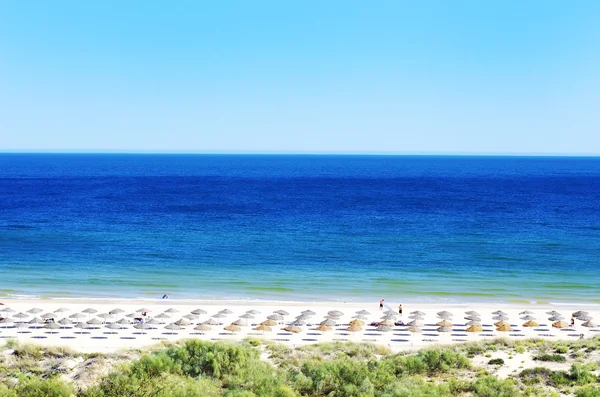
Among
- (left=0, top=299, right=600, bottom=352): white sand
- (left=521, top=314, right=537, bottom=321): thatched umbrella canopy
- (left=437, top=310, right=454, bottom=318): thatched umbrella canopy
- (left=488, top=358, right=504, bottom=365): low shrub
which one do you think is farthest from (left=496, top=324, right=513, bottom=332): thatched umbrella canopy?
(left=488, top=358, right=504, bottom=365): low shrub

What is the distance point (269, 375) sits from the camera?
19703 mm

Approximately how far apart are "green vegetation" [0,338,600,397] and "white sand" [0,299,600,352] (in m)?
7.05

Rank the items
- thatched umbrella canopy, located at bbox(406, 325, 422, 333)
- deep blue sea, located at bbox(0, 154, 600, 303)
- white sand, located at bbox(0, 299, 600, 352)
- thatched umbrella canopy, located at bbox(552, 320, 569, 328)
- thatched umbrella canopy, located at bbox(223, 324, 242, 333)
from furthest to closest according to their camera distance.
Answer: deep blue sea, located at bbox(0, 154, 600, 303) → thatched umbrella canopy, located at bbox(552, 320, 569, 328) → thatched umbrella canopy, located at bbox(406, 325, 422, 333) → thatched umbrella canopy, located at bbox(223, 324, 242, 333) → white sand, located at bbox(0, 299, 600, 352)

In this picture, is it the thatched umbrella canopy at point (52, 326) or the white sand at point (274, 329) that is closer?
the white sand at point (274, 329)

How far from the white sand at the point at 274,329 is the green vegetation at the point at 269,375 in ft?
23.1

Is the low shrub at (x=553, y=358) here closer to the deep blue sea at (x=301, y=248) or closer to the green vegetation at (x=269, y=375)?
the green vegetation at (x=269, y=375)

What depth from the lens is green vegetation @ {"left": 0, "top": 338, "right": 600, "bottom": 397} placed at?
18.0 metres

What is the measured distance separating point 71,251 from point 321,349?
39792mm

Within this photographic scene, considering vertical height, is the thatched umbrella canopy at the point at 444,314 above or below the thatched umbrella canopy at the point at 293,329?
above

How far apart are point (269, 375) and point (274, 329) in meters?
14.4

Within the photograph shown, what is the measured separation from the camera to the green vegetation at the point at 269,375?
1795cm

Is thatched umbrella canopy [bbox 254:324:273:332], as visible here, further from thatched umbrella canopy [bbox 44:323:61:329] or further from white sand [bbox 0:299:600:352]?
thatched umbrella canopy [bbox 44:323:61:329]

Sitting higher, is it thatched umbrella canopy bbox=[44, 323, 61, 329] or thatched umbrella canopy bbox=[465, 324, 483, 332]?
thatched umbrella canopy bbox=[465, 324, 483, 332]

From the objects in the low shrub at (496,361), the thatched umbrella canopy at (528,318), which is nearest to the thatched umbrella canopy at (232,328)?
the low shrub at (496,361)
